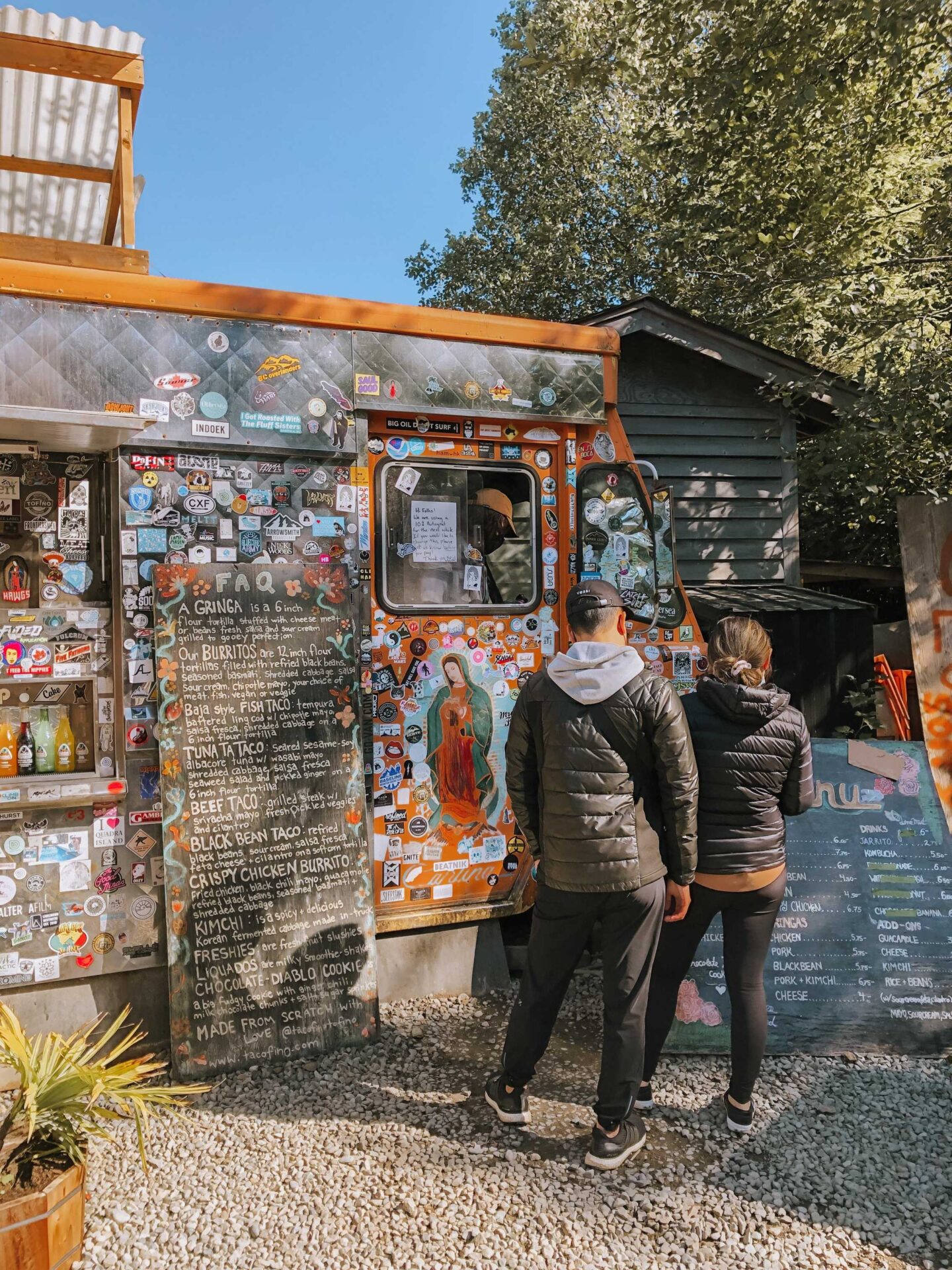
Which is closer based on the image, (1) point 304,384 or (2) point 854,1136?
(2) point 854,1136

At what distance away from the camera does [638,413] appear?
358 inches

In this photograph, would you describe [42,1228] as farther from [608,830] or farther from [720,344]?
[720,344]

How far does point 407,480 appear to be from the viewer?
14.4ft

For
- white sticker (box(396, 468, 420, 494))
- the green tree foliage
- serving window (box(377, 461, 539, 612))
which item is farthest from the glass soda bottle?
the green tree foliage

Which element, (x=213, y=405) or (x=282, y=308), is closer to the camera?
(x=213, y=405)

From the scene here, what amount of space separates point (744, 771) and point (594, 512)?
6.08 ft

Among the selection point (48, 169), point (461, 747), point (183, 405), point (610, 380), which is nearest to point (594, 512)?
point (610, 380)

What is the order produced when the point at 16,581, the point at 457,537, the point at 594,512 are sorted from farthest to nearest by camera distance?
the point at 594,512
the point at 457,537
the point at 16,581

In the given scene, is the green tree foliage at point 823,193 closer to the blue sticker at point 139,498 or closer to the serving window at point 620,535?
the serving window at point 620,535

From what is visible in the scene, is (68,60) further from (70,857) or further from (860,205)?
(860,205)

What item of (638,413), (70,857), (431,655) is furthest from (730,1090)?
(638,413)

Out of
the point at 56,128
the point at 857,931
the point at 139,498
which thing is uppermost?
the point at 56,128

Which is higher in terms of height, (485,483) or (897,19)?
(897,19)

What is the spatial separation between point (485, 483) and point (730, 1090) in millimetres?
2873
